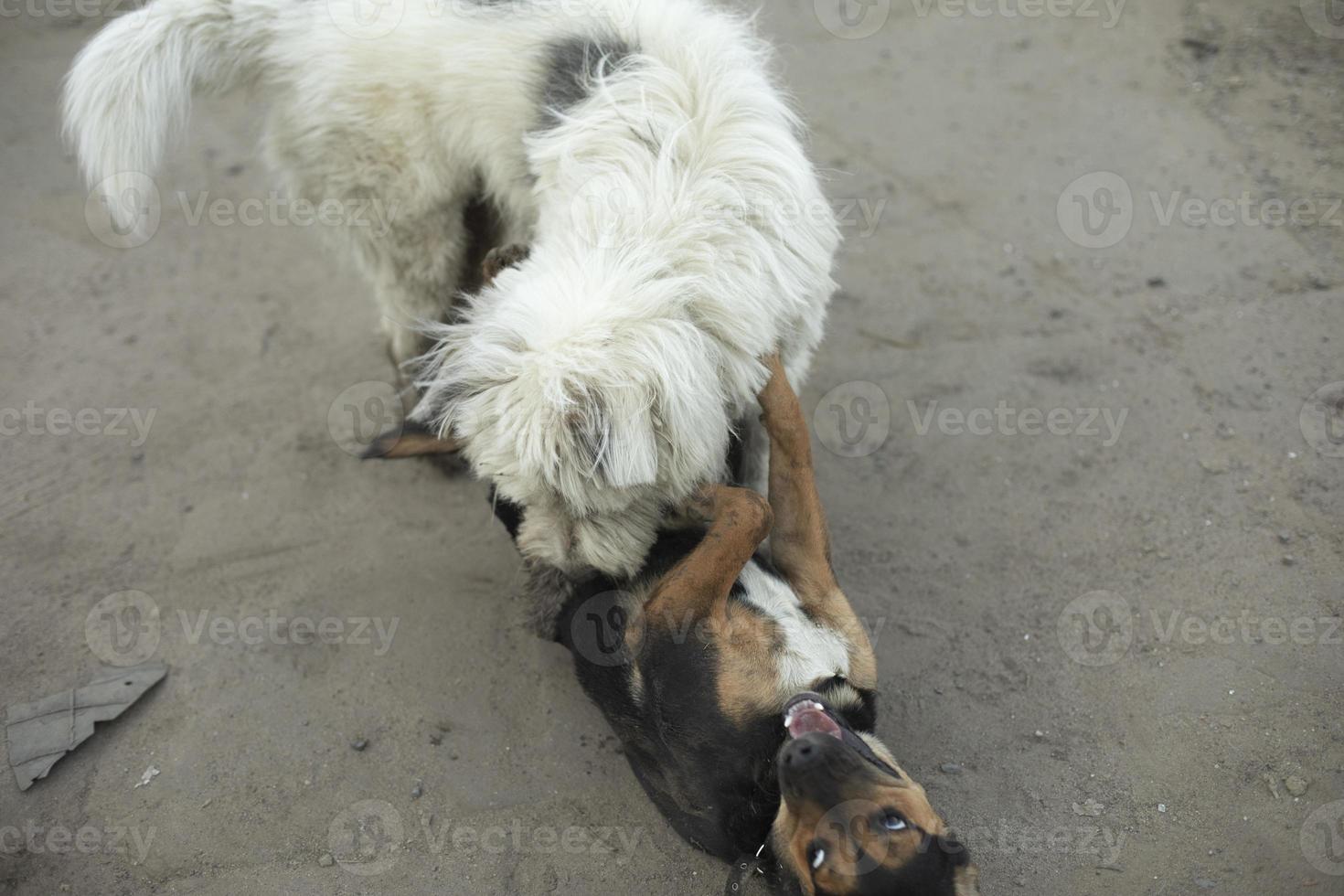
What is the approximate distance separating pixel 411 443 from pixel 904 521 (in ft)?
7.45

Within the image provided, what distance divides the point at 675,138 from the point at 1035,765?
8.75 feet

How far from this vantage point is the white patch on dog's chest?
3.08 meters

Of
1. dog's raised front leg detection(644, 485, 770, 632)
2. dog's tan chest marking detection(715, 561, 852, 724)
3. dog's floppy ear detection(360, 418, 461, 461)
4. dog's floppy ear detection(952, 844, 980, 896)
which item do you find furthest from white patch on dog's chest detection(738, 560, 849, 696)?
dog's floppy ear detection(360, 418, 461, 461)

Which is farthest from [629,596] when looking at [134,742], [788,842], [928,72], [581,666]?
[928,72]

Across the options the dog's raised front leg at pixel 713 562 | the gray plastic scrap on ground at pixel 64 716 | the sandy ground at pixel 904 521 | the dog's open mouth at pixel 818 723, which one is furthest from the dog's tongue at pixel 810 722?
the gray plastic scrap on ground at pixel 64 716

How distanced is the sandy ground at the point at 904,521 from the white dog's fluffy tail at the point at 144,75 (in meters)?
1.58

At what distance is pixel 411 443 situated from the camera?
10.8 ft

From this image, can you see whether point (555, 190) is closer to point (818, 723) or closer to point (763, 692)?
point (763, 692)

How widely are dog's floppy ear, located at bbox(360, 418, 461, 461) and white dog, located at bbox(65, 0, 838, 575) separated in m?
0.10

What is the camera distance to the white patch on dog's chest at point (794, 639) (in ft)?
10.1

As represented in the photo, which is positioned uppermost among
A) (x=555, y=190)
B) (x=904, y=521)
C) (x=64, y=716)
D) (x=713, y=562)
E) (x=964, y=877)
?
Answer: (x=555, y=190)

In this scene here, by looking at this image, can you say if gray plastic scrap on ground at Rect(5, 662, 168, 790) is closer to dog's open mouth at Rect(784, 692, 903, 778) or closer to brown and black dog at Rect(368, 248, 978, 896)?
brown and black dog at Rect(368, 248, 978, 896)

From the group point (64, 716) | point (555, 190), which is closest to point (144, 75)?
point (555, 190)

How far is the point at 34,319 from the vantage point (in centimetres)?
527
